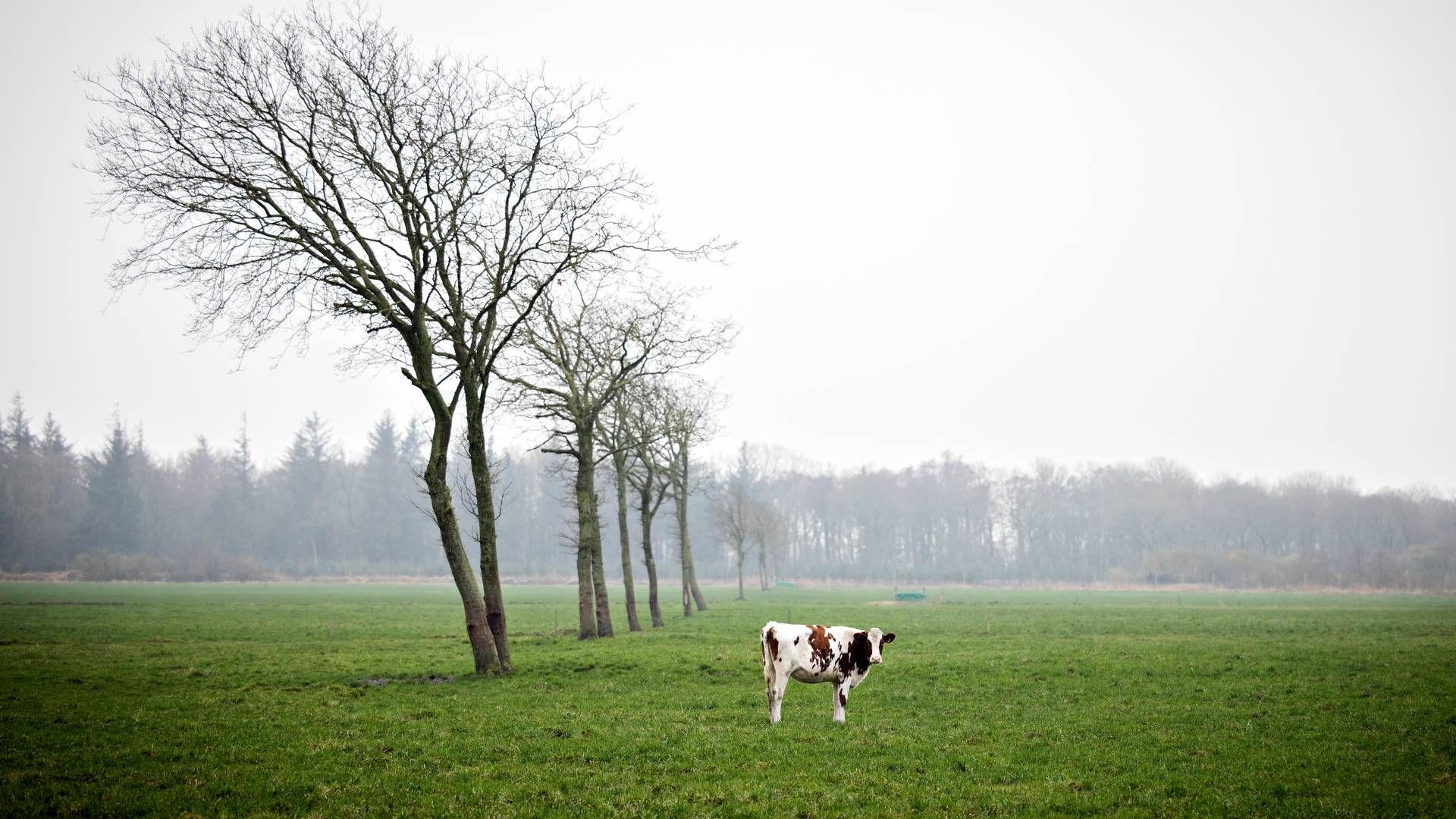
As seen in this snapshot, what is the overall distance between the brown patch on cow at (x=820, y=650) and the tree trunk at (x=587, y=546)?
17.8m

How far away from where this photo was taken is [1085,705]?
16719 mm

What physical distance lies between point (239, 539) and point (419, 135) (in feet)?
434

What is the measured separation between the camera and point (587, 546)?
3241cm

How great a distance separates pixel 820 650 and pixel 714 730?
7.49 ft

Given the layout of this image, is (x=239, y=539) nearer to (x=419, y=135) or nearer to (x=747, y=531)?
(x=747, y=531)

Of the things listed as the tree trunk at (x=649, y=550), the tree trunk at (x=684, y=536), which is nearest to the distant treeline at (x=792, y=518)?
the tree trunk at (x=684, y=536)

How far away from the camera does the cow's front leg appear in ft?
48.4

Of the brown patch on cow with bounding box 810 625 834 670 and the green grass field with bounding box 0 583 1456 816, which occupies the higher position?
the brown patch on cow with bounding box 810 625 834 670

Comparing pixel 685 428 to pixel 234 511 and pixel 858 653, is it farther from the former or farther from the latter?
pixel 234 511

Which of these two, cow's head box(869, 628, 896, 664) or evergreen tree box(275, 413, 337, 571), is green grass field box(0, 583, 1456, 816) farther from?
evergreen tree box(275, 413, 337, 571)

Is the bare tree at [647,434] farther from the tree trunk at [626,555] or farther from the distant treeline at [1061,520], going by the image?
the distant treeline at [1061,520]

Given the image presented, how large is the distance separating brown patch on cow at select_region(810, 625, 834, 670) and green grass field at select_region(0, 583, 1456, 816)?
3.46ft

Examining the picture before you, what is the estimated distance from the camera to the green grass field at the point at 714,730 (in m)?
10.2

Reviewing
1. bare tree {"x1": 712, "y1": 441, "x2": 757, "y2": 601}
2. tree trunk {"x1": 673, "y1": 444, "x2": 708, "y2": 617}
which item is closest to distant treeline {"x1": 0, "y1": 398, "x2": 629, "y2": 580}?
bare tree {"x1": 712, "y1": 441, "x2": 757, "y2": 601}
